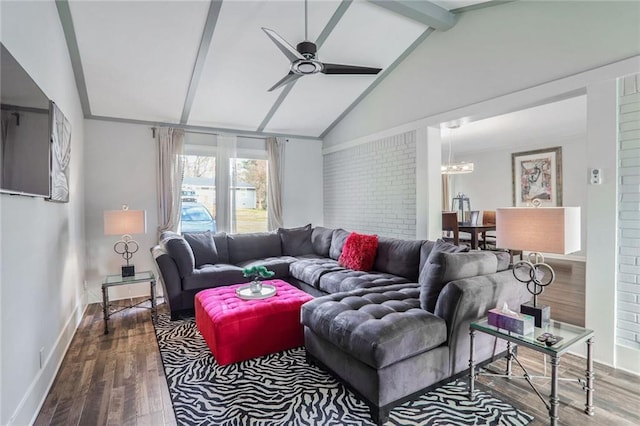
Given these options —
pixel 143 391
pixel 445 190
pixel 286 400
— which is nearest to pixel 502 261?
pixel 286 400

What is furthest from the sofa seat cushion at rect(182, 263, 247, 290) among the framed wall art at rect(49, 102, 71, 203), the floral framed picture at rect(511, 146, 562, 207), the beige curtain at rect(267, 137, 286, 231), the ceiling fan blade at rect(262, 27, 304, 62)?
the floral framed picture at rect(511, 146, 562, 207)

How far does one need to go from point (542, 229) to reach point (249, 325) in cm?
219

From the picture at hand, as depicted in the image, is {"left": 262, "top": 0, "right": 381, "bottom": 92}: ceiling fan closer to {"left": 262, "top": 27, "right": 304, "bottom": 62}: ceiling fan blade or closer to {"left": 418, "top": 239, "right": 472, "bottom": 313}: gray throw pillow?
{"left": 262, "top": 27, "right": 304, "bottom": 62}: ceiling fan blade

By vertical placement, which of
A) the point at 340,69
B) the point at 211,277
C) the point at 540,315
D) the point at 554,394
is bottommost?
the point at 554,394

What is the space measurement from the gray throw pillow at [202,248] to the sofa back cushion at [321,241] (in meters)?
1.48

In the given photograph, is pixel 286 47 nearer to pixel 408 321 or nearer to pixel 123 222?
pixel 408 321

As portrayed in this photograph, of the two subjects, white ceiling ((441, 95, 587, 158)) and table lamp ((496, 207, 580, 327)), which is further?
white ceiling ((441, 95, 587, 158))

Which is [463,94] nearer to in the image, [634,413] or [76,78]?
[634,413]

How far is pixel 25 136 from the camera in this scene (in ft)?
5.69

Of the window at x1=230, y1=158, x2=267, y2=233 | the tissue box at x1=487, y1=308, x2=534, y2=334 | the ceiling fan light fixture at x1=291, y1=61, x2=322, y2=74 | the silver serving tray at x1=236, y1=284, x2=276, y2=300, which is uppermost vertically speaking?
the ceiling fan light fixture at x1=291, y1=61, x2=322, y2=74

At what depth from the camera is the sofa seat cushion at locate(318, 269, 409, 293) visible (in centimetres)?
316

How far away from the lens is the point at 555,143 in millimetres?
6598

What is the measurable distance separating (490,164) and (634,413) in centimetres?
682

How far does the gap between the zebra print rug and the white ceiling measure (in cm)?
313
